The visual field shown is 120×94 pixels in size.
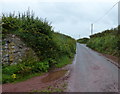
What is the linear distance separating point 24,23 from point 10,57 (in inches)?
94.6

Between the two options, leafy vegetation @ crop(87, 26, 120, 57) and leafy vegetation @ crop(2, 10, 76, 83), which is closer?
leafy vegetation @ crop(2, 10, 76, 83)

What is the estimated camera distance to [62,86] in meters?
5.84

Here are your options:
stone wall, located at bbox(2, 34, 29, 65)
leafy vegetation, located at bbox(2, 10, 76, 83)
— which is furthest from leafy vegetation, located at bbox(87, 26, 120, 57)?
stone wall, located at bbox(2, 34, 29, 65)

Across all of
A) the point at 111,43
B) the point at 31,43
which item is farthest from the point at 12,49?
the point at 111,43

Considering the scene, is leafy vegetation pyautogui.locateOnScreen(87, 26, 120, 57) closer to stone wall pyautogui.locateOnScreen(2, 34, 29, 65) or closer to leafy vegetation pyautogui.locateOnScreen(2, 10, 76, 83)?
leafy vegetation pyautogui.locateOnScreen(2, 10, 76, 83)

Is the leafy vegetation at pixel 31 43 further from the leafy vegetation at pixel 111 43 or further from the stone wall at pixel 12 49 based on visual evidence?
the leafy vegetation at pixel 111 43

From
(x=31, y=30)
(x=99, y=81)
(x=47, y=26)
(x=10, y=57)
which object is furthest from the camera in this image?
(x=47, y=26)

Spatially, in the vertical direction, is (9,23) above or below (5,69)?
above

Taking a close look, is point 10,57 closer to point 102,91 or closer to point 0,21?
point 0,21

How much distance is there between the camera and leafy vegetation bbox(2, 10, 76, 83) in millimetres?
7250

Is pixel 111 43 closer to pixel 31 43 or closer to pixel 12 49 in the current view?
pixel 31 43

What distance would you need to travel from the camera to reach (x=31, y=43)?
8766mm

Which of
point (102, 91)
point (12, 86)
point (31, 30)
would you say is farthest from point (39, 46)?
point (102, 91)

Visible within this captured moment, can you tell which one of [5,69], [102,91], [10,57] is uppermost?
[10,57]
